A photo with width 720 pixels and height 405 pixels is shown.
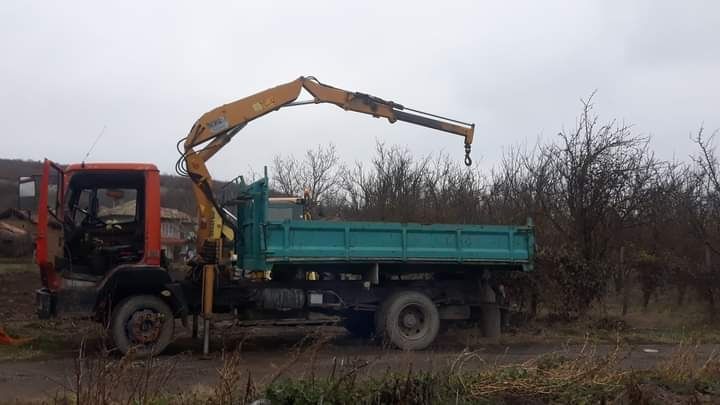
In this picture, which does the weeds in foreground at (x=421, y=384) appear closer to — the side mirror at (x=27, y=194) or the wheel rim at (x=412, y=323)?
the wheel rim at (x=412, y=323)

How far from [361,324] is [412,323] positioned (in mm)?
1364

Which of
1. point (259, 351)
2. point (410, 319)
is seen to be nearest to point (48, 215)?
point (259, 351)

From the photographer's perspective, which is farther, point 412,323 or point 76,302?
point 412,323

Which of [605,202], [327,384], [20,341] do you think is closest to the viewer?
[327,384]

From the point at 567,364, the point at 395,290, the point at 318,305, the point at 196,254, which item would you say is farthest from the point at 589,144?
the point at 567,364

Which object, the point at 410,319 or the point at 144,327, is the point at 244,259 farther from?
the point at 410,319

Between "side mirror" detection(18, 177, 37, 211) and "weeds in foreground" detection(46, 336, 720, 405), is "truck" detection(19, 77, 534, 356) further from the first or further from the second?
"weeds in foreground" detection(46, 336, 720, 405)

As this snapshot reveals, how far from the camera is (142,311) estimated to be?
35.6ft

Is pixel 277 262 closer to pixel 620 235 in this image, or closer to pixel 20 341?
pixel 20 341

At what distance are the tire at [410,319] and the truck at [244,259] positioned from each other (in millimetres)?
19

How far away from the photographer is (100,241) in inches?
442

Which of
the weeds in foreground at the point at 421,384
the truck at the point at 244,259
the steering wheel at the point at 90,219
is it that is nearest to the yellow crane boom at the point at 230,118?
the truck at the point at 244,259

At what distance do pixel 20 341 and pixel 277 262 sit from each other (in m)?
4.31

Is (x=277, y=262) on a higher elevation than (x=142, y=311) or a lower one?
higher
